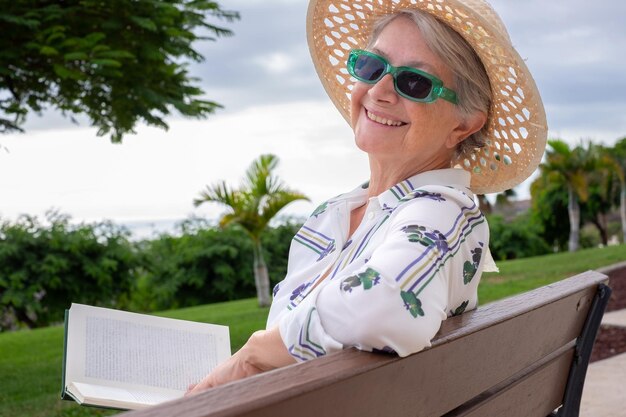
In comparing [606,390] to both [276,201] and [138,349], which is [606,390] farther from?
[276,201]

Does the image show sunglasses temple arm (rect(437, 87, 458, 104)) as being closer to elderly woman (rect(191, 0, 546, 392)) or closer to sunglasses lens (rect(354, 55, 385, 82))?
elderly woman (rect(191, 0, 546, 392))

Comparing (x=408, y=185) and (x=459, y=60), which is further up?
(x=459, y=60)

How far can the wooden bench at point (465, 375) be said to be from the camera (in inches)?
41.6

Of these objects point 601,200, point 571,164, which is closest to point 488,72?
point 571,164

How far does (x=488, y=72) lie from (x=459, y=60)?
106 mm

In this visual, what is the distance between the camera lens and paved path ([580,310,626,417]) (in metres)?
4.64

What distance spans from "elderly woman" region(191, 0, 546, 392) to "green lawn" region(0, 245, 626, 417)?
4635 mm

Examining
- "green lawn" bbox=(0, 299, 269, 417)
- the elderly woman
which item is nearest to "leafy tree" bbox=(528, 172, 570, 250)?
"green lawn" bbox=(0, 299, 269, 417)

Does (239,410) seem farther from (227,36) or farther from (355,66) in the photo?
(227,36)

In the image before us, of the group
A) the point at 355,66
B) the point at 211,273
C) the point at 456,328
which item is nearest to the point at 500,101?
the point at 355,66

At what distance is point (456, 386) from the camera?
1.56 meters

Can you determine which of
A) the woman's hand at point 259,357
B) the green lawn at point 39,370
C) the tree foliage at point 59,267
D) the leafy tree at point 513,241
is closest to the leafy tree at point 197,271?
the tree foliage at point 59,267

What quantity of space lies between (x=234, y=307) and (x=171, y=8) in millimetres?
10203

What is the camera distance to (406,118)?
85.0 inches
